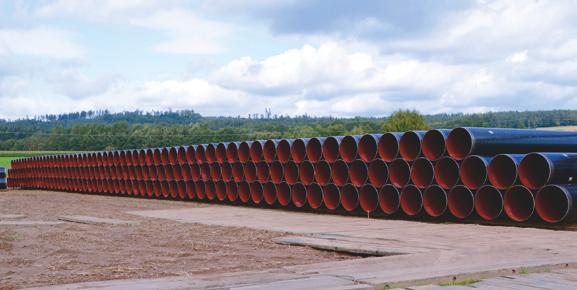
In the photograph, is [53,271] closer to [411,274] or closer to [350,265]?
[350,265]

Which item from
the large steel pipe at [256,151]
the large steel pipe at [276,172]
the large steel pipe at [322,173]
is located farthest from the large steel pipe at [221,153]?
the large steel pipe at [322,173]

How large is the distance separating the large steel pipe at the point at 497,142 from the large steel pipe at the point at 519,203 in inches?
44.0

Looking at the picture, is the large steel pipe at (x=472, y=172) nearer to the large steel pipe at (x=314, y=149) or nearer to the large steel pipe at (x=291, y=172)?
the large steel pipe at (x=314, y=149)

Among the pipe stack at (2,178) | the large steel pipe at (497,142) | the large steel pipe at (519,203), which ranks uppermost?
the large steel pipe at (497,142)

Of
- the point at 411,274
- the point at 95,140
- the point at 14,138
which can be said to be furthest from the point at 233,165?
the point at 14,138

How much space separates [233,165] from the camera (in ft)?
70.6

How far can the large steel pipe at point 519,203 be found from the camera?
511 inches

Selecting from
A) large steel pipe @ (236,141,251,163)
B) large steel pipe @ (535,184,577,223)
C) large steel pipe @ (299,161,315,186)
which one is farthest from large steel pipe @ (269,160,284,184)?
large steel pipe @ (535,184,577,223)

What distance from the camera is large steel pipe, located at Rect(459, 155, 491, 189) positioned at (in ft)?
45.3

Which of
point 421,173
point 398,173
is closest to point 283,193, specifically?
point 398,173

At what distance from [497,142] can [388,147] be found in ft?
8.72

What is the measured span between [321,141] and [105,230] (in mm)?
6518

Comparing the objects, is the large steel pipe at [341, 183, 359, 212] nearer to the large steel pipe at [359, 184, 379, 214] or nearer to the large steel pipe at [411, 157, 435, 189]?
the large steel pipe at [359, 184, 379, 214]

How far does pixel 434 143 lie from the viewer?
14867 millimetres
